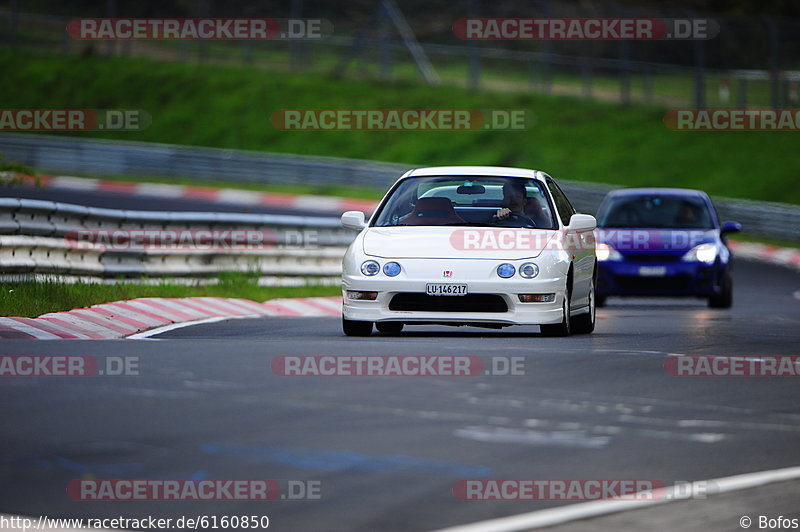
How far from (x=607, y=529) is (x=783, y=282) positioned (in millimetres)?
21246

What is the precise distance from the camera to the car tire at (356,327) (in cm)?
1293

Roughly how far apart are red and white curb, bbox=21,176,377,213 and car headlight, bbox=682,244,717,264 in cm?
1740

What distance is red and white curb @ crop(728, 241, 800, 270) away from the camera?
→ 30406 millimetres

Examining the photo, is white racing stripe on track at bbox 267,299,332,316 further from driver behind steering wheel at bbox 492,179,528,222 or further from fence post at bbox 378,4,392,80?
fence post at bbox 378,4,392,80

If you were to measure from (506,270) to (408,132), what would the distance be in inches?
1357

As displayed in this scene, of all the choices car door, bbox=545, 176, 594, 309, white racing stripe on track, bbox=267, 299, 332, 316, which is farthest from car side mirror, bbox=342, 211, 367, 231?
white racing stripe on track, bbox=267, 299, 332, 316

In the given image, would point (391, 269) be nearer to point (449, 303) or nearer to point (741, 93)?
point (449, 303)

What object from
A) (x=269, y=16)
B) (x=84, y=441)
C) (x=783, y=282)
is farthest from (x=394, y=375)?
(x=269, y=16)

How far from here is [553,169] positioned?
4238 centimetres

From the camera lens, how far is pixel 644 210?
20531 millimetres

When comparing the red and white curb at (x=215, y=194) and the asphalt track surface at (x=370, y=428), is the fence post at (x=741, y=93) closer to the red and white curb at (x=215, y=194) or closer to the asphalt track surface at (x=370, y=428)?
the red and white curb at (x=215, y=194)

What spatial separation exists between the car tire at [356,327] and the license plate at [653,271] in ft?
22.8

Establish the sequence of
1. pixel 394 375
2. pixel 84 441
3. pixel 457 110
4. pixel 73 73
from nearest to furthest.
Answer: pixel 84 441, pixel 394 375, pixel 457 110, pixel 73 73

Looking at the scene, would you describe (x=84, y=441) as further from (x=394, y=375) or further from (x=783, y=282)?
(x=783, y=282)
